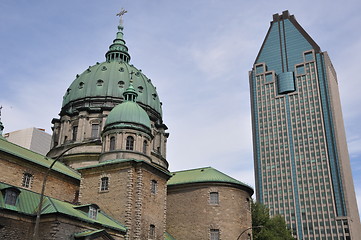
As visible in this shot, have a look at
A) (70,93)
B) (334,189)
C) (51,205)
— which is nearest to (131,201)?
(51,205)

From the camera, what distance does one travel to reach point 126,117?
43.7 m

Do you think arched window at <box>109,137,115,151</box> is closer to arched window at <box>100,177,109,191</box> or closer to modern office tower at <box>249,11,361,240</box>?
arched window at <box>100,177,109,191</box>

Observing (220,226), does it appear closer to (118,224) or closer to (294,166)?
(118,224)

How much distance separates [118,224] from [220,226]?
11.8 m

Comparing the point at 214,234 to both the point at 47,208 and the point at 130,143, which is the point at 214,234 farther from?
the point at 47,208

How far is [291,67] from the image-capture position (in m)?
139

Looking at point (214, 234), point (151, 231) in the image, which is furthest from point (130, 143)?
point (214, 234)

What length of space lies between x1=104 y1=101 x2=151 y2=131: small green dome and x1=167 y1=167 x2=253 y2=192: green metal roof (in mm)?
7284

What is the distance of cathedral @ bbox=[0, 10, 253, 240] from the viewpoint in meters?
31.8

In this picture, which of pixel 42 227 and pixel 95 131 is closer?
pixel 42 227

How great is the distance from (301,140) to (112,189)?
9775cm

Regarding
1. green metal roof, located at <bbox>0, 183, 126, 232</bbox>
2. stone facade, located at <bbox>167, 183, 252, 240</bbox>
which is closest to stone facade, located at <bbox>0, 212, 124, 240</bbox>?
green metal roof, located at <bbox>0, 183, 126, 232</bbox>

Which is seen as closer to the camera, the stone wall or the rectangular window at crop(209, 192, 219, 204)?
the stone wall

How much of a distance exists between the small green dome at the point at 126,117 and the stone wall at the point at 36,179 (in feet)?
22.2
